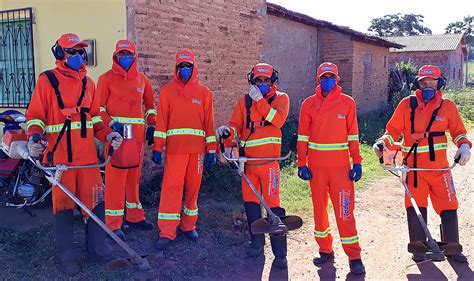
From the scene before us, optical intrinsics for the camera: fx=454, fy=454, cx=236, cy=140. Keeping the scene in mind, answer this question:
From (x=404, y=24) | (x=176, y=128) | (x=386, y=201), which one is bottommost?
(x=386, y=201)

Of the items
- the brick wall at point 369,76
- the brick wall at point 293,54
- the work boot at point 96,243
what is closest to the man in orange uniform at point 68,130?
the work boot at point 96,243

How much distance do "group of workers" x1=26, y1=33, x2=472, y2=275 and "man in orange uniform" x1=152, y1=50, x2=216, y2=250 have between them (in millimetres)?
11

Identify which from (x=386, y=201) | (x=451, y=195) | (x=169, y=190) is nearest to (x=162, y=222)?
(x=169, y=190)

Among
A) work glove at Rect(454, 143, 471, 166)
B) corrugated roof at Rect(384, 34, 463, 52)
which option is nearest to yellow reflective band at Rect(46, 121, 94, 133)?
work glove at Rect(454, 143, 471, 166)

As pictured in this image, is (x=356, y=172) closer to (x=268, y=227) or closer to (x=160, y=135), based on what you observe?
(x=268, y=227)

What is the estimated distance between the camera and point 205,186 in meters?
7.12

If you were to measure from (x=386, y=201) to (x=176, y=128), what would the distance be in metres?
4.01

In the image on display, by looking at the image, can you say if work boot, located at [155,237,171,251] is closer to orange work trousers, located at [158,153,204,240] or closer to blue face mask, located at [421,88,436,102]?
orange work trousers, located at [158,153,204,240]

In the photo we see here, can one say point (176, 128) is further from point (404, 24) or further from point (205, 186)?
point (404, 24)

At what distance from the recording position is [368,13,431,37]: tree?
67375 mm

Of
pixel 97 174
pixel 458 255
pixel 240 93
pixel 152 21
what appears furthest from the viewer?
pixel 240 93

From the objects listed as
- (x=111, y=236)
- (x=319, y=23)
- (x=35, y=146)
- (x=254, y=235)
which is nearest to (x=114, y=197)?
(x=111, y=236)

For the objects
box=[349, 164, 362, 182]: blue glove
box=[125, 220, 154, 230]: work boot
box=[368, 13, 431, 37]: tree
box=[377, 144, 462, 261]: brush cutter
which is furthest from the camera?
box=[368, 13, 431, 37]: tree

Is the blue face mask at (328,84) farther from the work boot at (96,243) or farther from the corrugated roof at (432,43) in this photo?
the corrugated roof at (432,43)
